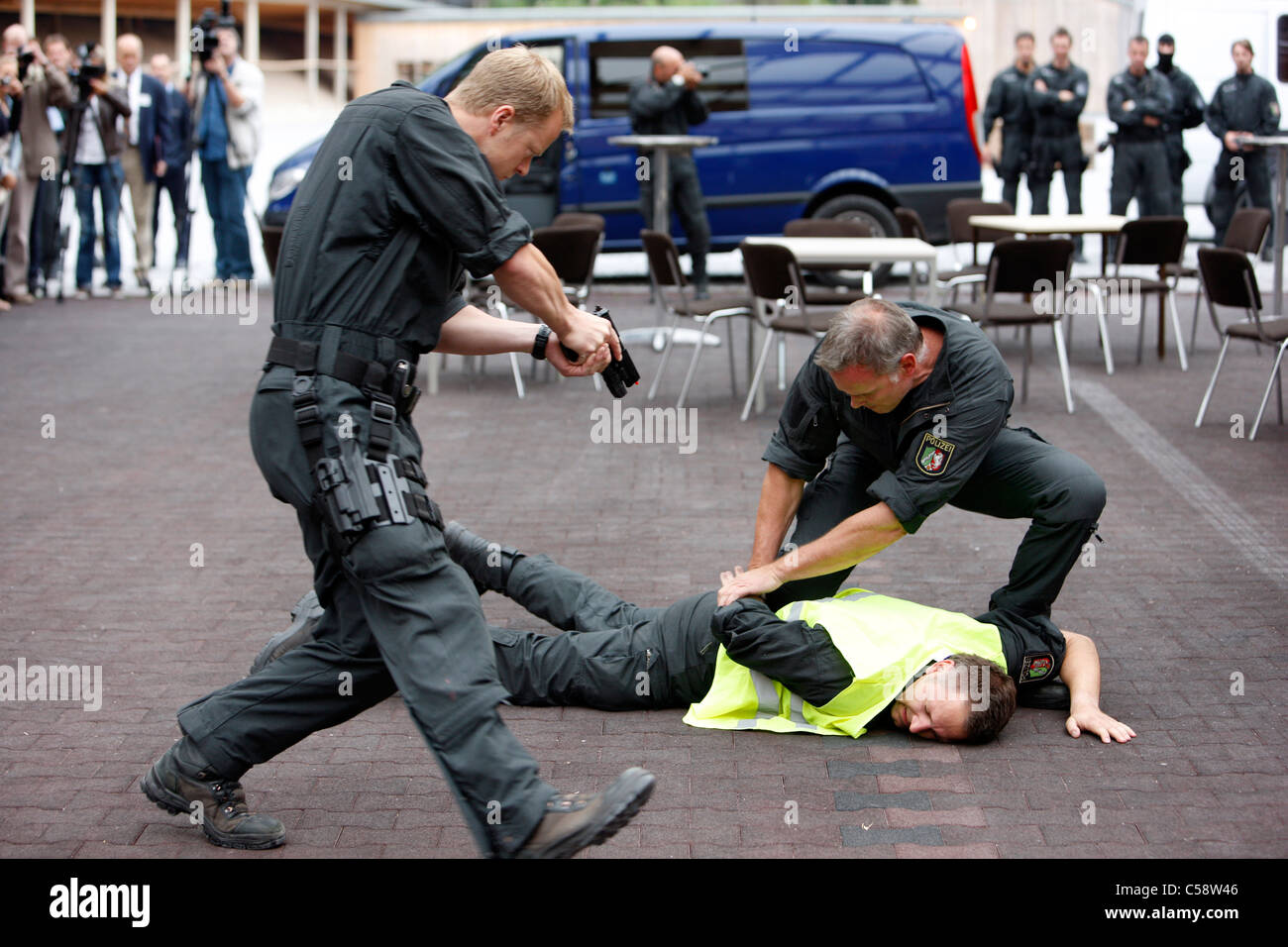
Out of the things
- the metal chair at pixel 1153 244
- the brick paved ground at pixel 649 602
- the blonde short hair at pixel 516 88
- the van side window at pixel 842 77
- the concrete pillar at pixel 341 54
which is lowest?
the brick paved ground at pixel 649 602

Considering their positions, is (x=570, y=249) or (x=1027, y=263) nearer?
(x=1027, y=263)

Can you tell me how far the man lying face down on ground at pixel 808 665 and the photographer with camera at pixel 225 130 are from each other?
1065 cm

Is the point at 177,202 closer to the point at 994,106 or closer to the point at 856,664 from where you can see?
the point at 994,106

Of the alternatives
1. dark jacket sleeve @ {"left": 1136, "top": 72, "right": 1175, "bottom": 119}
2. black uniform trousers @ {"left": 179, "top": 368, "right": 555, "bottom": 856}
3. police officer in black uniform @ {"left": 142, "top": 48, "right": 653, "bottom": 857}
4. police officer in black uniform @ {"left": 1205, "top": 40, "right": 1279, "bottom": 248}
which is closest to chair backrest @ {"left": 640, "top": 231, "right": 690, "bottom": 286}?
police officer in black uniform @ {"left": 142, "top": 48, "right": 653, "bottom": 857}

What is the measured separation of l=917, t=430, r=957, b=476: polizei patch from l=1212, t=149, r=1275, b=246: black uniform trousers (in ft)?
37.3

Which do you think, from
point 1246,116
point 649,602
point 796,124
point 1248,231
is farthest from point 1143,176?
point 649,602

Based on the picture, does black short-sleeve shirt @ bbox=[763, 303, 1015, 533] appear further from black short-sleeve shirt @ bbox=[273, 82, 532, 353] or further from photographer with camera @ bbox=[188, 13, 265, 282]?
photographer with camera @ bbox=[188, 13, 265, 282]

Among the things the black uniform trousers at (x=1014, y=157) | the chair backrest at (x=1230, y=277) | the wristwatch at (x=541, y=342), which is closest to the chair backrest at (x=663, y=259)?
the chair backrest at (x=1230, y=277)

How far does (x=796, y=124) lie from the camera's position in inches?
561

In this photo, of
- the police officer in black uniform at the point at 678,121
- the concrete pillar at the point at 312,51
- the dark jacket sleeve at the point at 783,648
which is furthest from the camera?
the concrete pillar at the point at 312,51

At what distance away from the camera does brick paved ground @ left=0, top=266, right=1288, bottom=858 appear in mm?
3734

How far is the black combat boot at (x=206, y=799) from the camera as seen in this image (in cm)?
356

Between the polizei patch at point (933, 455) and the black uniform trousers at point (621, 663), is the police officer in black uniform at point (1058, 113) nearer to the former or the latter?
the polizei patch at point (933, 455)

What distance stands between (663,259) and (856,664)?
18.4ft
